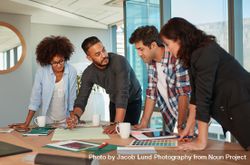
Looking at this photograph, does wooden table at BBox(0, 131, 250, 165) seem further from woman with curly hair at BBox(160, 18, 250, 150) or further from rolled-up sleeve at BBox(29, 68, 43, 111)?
rolled-up sleeve at BBox(29, 68, 43, 111)

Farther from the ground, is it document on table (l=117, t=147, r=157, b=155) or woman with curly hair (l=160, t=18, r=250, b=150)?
woman with curly hair (l=160, t=18, r=250, b=150)

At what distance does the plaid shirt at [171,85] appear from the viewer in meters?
1.88

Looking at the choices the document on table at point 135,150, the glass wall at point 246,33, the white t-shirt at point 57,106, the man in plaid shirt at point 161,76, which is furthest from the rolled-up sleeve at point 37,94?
the glass wall at point 246,33

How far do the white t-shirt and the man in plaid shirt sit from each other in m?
0.76

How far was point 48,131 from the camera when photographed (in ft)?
6.03

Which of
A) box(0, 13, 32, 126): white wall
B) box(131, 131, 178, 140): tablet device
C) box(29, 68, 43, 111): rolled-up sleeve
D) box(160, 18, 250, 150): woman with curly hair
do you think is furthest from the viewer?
box(0, 13, 32, 126): white wall

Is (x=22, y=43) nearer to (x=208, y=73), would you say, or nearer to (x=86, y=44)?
(x=86, y=44)

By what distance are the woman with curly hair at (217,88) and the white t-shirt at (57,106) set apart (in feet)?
4.46

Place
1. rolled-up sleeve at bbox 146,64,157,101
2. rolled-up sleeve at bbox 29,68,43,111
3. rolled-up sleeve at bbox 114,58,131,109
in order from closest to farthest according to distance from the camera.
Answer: rolled-up sleeve at bbox 146,64,157,101, rolled-up sleeve at bbox 114,58,131,109, rolled-up sleeve at bbox 29,68,43,111

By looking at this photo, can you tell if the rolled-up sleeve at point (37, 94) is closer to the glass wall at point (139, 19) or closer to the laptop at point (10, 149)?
the laptop at point (10, 149)

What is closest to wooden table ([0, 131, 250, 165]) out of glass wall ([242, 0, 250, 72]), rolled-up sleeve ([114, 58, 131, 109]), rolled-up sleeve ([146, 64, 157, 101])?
rolled-up sleeve ([146, 64, 157, 101])

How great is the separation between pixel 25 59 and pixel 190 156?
14.8 feet

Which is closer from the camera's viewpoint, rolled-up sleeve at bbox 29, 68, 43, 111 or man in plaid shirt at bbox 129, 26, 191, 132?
man in plaid shirt at bbox 129, 26, 191, 132

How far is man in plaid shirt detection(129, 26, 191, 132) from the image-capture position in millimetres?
1884
